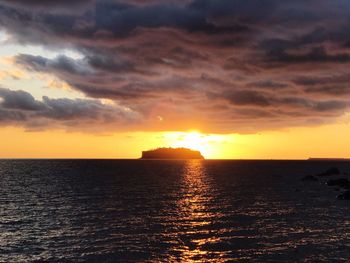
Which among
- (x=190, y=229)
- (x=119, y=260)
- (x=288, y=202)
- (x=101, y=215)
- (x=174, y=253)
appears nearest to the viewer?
(x=119, y=260)

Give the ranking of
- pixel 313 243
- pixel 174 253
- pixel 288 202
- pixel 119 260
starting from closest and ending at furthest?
pixel 119 260 < pixel 174 253 < pixel 313 243 < pixel 288 202

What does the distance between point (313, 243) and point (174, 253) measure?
1635cm

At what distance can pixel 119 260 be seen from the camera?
39.2 meters

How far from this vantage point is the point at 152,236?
49875mm

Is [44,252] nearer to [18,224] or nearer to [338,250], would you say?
[18,224]

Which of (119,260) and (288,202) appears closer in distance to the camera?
(119,260)

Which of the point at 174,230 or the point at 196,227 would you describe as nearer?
the point at 174,230

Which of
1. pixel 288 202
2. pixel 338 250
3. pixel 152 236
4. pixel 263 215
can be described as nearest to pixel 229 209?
pixel 263 215

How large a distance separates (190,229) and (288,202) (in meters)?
36.8

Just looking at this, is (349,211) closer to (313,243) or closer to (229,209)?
(229,209)

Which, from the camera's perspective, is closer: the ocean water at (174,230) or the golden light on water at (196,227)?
the ocean water at (174,230)

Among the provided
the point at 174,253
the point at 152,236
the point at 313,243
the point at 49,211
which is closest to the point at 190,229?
the point at 152,236

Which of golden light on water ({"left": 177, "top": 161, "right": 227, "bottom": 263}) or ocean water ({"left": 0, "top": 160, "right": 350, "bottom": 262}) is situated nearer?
ocean water ({"left": 0, "top": 160, "right": 350, "bottom": 262})

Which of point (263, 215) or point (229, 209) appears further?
point (229, 209)
